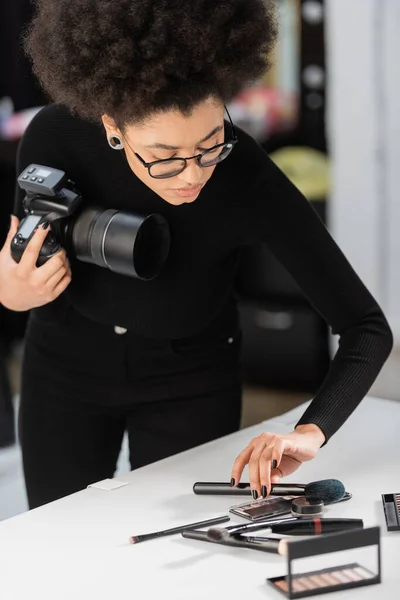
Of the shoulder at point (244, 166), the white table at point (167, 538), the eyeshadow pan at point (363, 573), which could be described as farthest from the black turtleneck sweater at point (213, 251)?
the eyeshadow pan at point (363, 573)

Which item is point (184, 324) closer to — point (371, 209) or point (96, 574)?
point (96, 574)

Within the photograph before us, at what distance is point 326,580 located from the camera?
1073 mm

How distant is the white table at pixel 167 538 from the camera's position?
1.09 m

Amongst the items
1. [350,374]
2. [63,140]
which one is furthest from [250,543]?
[63,140]

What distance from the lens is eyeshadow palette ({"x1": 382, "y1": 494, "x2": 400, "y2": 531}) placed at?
48.1 inches

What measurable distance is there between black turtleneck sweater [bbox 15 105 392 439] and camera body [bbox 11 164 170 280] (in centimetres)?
5

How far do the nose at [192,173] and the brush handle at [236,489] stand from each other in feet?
1.33

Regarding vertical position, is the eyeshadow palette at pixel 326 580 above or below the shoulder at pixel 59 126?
below

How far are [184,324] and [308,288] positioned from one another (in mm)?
210

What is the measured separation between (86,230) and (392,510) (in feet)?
1.93

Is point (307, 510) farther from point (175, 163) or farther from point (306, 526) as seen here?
point (175, 163)

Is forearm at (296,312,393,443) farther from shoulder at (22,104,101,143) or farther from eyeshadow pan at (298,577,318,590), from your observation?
shoulder at (22,104,101,143)

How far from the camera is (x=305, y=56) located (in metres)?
4.09

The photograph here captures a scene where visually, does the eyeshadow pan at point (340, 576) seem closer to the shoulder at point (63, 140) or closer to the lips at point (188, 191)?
the lips at point (188, 191)
